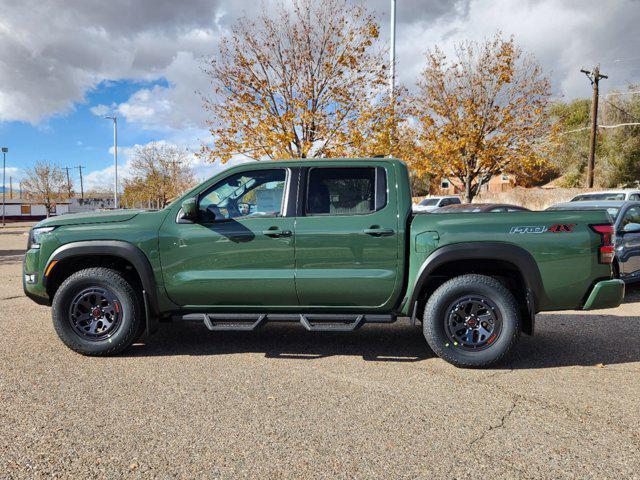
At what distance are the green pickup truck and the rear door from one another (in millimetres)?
10

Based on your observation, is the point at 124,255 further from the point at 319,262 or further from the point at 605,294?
the point at 605,294

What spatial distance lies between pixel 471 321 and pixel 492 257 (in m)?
0.61

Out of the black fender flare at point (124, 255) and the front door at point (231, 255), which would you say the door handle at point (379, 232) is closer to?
the front door at point (231, 255)

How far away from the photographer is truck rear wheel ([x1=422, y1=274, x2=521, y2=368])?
14.3ft

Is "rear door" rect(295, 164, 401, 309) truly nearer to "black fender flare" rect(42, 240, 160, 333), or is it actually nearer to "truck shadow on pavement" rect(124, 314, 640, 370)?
"truck shadow on pavement" rect(124, 314, 640, 370)

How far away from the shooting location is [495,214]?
4.42 meters

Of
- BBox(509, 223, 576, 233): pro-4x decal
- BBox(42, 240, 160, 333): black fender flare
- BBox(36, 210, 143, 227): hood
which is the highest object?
BBox(36, 210, 143, 227): hood

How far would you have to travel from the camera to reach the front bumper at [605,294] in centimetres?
428

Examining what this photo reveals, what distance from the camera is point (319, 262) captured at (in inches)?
176

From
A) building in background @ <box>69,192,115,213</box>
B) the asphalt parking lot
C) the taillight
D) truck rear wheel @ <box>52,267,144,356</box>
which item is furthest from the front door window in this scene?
building in background @ <box>69,192,115,213</box>

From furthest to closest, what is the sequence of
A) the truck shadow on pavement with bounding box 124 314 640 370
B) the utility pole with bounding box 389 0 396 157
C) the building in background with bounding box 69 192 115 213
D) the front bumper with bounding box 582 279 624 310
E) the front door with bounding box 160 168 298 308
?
the building in background with bounding box 69 192 115 213
the utility pole with bounding box 389 0 396 157
the truck shadow on pavement with bounding box 124 314 640 370
the front door with bounding box 160 168 298 308
the front bumper with bounding box 582 279 624 310

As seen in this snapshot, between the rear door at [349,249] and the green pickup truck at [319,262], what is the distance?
0.03ft

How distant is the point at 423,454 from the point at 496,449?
17.9 inches

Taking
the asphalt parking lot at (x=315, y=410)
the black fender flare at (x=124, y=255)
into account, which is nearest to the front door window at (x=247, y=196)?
the black fender flare at (x=124, y=255)
